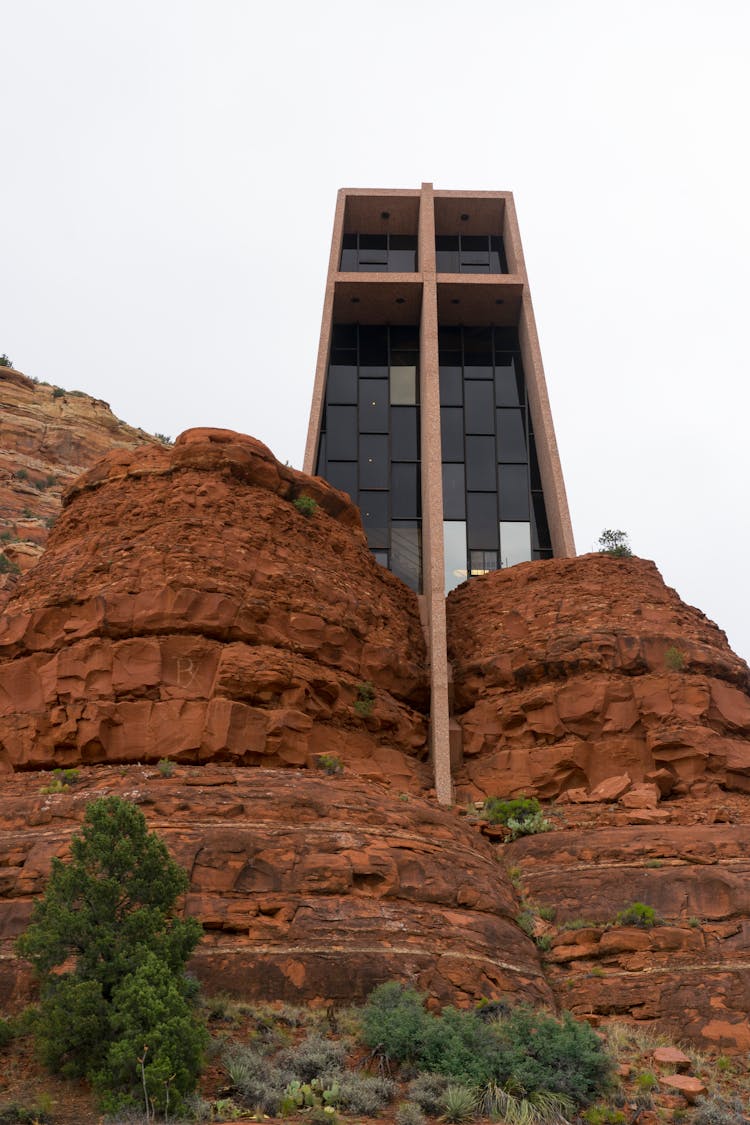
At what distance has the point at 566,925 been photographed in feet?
59.8

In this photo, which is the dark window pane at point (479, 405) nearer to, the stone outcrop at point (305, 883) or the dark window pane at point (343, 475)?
the dark window pane at point (343, 475)

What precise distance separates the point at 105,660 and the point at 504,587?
11.7 meters

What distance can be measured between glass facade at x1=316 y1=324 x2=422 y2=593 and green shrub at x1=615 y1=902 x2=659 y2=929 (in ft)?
51.2

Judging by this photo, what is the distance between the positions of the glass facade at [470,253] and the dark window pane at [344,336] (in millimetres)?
3941

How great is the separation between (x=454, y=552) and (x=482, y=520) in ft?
5.08

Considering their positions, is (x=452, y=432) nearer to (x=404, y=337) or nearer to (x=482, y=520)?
(x=482, y=520)

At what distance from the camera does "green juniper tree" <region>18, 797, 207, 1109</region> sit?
11.6 m

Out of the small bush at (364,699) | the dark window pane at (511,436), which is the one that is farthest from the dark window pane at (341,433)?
the small bush at (364,699)

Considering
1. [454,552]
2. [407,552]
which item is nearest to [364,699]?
[407,552]

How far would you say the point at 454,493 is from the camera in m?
34.6

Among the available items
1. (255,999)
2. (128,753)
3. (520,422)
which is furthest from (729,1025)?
(520,422)

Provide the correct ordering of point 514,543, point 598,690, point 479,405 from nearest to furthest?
1. point 598,690
2. point 514,543
3. point 479,405

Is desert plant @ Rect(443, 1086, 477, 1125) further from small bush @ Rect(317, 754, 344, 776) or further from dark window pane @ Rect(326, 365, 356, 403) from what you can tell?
dark window pane @ Rect(326, 365, 356, 403)

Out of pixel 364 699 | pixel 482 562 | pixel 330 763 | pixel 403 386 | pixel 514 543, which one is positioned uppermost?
pixel 403 386
